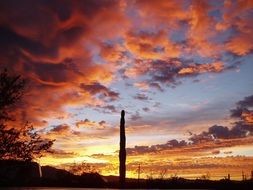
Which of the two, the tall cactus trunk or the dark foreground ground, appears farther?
the tall cactus trunk

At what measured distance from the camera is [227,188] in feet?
113

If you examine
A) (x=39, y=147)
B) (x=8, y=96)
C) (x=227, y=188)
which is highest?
(x=8, y=96)

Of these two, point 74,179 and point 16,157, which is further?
point 74,179

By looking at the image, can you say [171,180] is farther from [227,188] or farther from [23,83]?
[23,83]

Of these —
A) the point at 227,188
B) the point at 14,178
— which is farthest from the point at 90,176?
the point at 14,178

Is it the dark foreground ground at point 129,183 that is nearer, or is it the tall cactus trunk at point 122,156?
the dark foreground ground at point 129,183

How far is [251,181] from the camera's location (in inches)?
1403

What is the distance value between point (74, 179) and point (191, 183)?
41.9 ft

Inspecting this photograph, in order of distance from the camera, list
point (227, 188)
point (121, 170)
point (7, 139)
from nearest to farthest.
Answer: point (7, 139) → point (227, 188) → point (121, 170)

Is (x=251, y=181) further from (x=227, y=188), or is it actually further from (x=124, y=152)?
(x=124, y=152)

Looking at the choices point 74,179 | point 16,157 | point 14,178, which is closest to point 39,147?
point 16,157

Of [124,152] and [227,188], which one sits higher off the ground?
[124,152]

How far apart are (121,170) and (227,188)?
10.3 metres

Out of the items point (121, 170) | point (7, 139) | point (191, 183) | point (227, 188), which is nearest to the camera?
point (7, 139)
